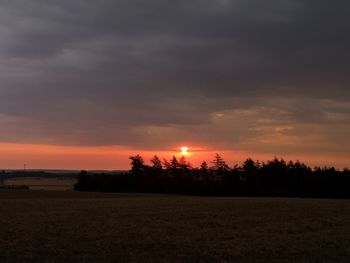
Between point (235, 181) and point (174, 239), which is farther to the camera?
point (235, 181)

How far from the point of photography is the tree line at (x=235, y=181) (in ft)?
383

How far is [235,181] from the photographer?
125312mm

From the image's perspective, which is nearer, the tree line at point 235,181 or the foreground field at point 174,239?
the foreground field at point 174,239

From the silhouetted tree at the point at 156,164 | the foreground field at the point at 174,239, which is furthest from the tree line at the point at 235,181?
the foreground field at the point at 174,239

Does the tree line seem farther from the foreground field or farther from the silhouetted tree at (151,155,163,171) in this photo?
the foreground field

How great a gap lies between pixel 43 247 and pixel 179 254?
538 cm

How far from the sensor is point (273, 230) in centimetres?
2427

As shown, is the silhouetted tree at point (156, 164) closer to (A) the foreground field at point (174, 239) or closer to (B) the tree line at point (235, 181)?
(B) the tree line at point (235, 181)

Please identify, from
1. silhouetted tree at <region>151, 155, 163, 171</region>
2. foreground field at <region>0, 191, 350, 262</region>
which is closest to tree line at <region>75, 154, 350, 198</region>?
silhouetted tree at <region>151, 155, 163, 171</region>

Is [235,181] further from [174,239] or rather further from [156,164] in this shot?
[174,239]

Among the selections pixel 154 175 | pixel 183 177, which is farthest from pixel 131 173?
pixel 183 177

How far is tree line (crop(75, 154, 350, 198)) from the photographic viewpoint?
4591 inches

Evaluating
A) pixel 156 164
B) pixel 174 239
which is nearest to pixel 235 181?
pixel 156 164

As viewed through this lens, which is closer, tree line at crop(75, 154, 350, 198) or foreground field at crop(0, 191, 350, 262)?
foreground field at crop(0, 191, 350, 262)
